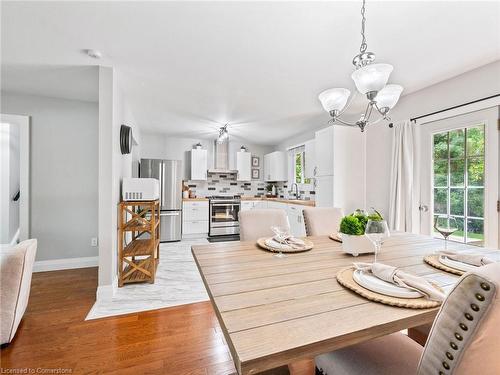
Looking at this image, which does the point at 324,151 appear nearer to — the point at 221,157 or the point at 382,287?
the point at 221,157

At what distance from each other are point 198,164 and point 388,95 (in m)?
4.30

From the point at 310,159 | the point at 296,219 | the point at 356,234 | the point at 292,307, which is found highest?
the point at 310,159

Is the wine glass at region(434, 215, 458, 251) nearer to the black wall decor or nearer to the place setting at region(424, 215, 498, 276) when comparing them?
the place setting at region(424, 215, 498, 276)

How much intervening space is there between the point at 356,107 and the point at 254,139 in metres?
2.65

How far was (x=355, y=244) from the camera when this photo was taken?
128 cm

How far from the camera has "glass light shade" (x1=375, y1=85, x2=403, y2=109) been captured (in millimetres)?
1562

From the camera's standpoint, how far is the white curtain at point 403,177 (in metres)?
2.81

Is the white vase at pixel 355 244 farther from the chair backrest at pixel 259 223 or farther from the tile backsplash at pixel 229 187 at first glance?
the tile backsplash at pixel 229 187

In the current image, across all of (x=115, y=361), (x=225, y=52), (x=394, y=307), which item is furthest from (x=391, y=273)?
(x=225, y=52)

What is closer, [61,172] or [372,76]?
[372,76]

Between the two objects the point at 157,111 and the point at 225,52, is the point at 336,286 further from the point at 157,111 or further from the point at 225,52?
the point at 157,111

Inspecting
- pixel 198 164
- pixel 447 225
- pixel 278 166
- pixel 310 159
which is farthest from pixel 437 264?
pixel 198 164

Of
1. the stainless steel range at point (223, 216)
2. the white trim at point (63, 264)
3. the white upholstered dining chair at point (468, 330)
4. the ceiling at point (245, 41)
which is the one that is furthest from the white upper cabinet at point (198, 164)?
the white upholstered dining chair at point (468, 330)

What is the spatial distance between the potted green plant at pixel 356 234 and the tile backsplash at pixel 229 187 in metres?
4.27
